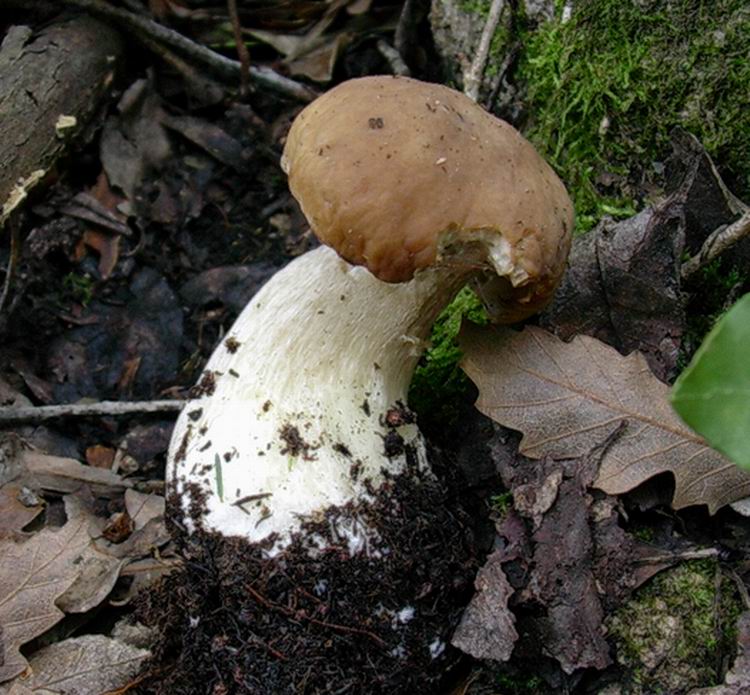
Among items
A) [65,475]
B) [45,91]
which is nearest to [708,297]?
[65,475]

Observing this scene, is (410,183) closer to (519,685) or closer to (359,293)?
(359,293)

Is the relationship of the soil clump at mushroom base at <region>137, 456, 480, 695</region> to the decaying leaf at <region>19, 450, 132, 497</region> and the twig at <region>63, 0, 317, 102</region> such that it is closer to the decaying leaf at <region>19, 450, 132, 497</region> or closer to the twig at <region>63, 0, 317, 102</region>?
the decaying leaf at <region>19, 450, 132, 497</region>

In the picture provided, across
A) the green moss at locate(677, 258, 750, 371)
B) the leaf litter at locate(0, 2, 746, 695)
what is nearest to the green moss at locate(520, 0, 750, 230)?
the leaf litter at locate(0, 2, 746, 695)

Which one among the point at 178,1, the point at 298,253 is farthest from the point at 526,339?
the point at 178,1

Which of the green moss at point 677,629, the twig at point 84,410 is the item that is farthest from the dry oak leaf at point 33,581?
the green moss at point 677,629

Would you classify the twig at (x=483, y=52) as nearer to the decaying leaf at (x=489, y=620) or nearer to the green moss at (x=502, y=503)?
the green moss at (x=502, y=503)

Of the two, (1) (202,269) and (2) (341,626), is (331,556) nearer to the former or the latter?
(2) (341,626)
